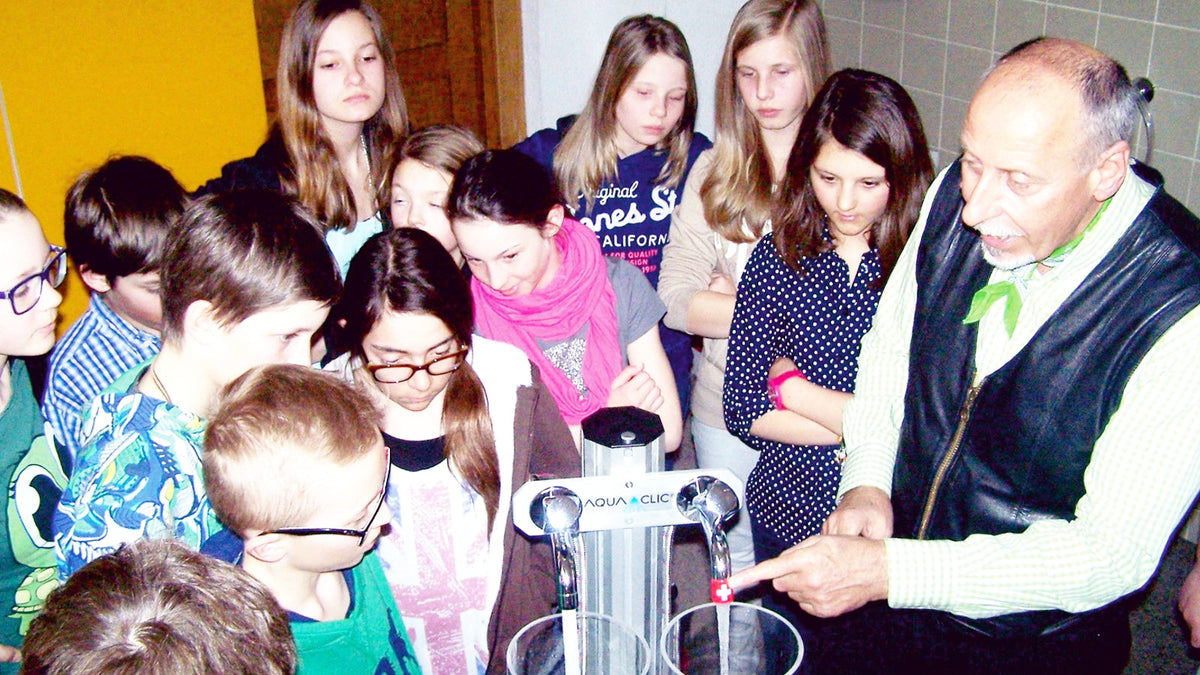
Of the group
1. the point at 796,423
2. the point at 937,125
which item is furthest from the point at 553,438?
the point at 937,125

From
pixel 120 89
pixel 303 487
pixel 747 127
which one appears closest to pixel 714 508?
pixel 303 487

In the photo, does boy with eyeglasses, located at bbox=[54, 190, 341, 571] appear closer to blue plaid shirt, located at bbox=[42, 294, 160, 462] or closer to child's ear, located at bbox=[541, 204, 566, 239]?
blue plaid shirt, located at bbox=[42, 294, 160, 462]

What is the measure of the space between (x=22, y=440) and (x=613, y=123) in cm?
150

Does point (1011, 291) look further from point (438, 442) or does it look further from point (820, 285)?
point (438, 442)

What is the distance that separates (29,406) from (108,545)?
1.57ft

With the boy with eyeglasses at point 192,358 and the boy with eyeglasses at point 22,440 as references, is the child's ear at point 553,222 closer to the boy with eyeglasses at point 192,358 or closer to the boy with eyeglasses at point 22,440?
the boy with eyeglasses at point 192,358

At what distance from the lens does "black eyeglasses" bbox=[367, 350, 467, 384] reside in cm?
170

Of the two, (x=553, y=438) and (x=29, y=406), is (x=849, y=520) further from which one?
(x=29, y=406)

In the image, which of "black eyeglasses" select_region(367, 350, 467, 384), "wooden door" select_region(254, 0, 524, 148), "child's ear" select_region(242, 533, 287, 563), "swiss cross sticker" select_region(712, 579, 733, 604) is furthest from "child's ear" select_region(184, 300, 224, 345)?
"wooden door" select_region(254, 0, 524, 148)

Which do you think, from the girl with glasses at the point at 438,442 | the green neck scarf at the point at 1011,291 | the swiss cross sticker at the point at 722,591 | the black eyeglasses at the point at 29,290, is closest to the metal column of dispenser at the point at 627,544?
the swiss cross sticker at the point at 722,591

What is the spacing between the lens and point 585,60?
13.9 feet

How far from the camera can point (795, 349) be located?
1.97 meters

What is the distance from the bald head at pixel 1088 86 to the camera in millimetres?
1359

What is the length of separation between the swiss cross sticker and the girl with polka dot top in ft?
2.89
